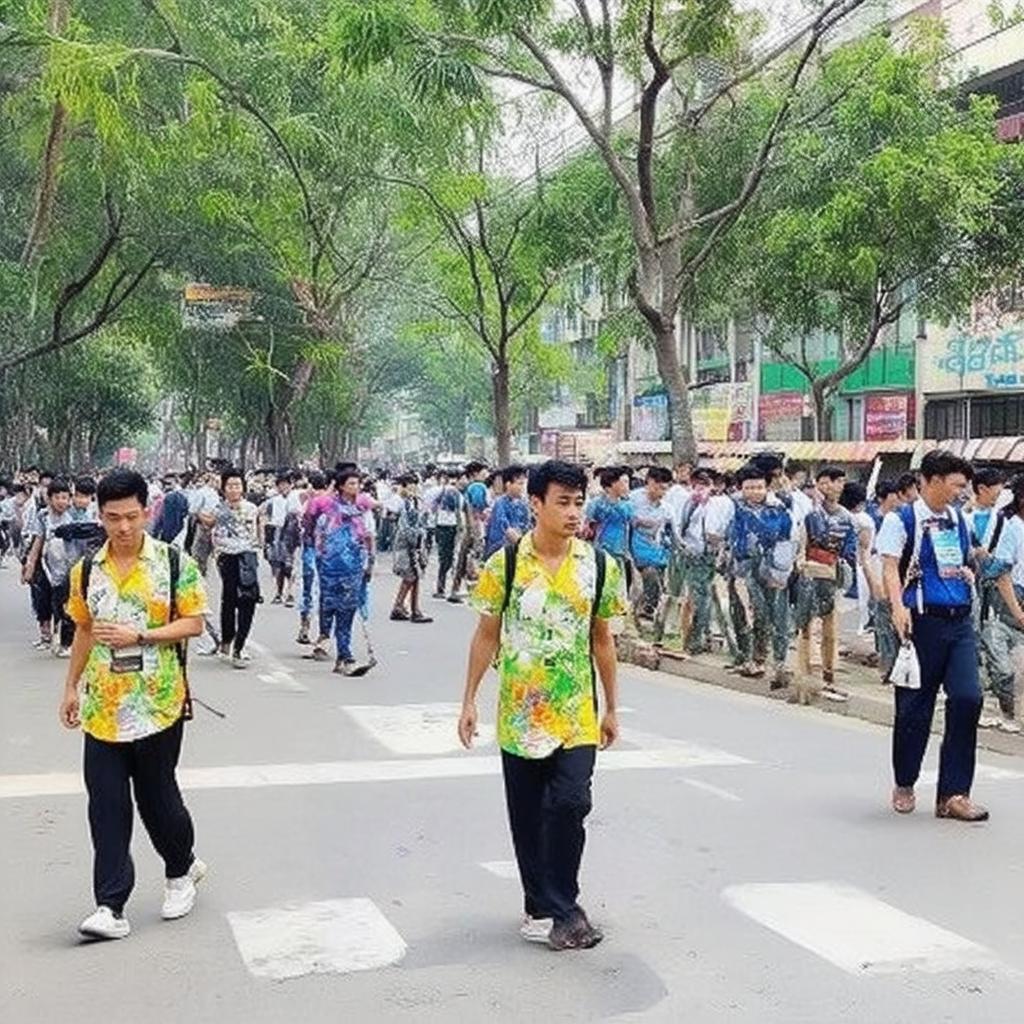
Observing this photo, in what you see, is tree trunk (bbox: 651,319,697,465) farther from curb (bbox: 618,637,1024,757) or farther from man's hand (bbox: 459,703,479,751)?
man's hand (bbox: 459,703,479,751)

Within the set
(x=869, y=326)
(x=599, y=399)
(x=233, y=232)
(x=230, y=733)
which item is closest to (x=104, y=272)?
(x=233, y=232)

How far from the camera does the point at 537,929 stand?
5.46m

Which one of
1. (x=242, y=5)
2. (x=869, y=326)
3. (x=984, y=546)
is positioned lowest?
(x=984, y=546)

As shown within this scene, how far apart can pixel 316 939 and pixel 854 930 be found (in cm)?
187

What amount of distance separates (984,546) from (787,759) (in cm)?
190

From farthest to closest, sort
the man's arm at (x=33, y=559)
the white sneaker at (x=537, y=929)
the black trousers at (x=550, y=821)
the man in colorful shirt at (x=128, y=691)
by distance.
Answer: the man's arm at (x=33, y=559)
the man in colorful shirt at (x=128, y=691)
the white sneaker at (x=537, y=929)
the black trousers at (x=550, y=821)

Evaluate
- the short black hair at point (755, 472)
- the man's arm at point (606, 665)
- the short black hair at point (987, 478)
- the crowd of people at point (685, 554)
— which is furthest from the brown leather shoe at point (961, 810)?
the short black hair at point (755, 472)

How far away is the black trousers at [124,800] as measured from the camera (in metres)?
5.54

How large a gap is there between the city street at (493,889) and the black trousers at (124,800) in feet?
0.70

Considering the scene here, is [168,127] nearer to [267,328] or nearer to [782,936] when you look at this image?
[267,328]

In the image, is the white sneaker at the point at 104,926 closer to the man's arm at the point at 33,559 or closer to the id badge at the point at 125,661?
the id badge at the point at 125,661

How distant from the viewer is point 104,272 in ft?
93.7

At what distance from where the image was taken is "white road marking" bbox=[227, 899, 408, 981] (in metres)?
5.18

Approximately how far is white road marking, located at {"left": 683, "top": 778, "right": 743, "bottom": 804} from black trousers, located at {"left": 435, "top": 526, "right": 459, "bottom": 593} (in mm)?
12322
